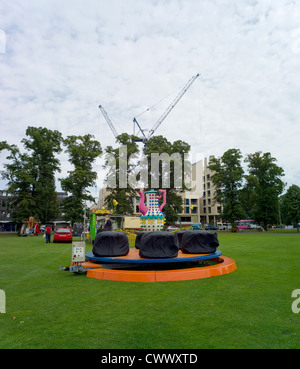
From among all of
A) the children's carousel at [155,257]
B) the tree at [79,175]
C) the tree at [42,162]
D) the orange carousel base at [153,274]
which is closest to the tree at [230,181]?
the tree at [79,175]

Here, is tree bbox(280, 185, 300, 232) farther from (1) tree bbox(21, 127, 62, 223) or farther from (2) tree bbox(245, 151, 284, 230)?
(1) tree bbox(21, 127, 62, 223)

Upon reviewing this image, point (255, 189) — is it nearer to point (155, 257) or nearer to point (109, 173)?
point (109, 173)

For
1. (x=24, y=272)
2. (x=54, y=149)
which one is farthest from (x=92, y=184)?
(x=24, y=272)

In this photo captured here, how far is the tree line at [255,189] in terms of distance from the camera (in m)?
49.2

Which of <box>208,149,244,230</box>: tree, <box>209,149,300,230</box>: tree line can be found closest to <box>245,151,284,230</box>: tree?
<box>209,149,300,230</box>: tree line

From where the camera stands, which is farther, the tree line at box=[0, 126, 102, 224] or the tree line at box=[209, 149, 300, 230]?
the tree line at box=[209, 149, 300, 230]

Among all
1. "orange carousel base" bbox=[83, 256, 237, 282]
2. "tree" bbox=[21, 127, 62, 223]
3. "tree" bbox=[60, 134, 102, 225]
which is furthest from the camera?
"tree" bbox=[21, 127, 62, 223]

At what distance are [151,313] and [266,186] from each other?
183 feet

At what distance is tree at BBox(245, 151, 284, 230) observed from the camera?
52.6 metres

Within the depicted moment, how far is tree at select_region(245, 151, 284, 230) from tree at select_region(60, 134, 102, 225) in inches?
Result: 1254

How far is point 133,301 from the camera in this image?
5914 mm

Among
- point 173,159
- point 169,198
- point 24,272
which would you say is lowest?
point 24,272
